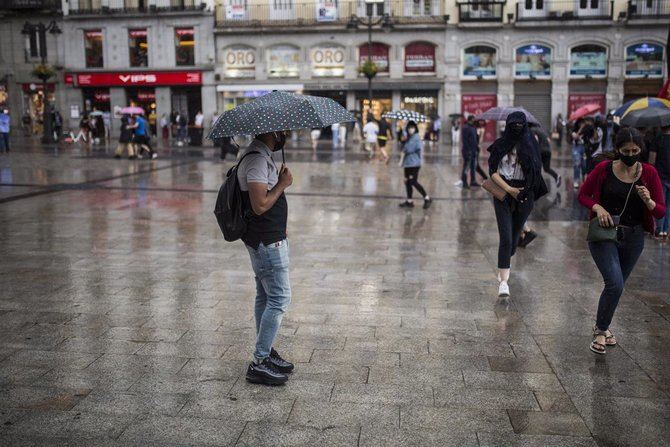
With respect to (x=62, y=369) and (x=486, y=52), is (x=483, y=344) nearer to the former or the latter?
(x=62, y=369)

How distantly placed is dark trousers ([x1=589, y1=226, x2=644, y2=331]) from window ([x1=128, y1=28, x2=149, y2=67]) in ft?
130

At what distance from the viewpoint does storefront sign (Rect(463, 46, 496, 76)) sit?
38438mm

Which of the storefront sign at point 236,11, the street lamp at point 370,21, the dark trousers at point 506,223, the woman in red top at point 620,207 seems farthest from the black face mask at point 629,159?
the storefront sign at point 236,11

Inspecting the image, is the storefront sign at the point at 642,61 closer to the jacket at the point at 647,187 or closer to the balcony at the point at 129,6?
the balcony at the point at 129,6

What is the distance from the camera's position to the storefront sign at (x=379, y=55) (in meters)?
39.1

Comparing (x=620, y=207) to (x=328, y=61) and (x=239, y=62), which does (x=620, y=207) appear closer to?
(x=328, y=61)

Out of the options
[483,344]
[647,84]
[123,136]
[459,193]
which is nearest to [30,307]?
[483,344]

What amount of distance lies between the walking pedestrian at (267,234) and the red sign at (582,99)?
36351 millimetres

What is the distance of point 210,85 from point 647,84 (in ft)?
81.0

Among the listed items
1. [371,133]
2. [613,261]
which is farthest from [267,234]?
[371,133]

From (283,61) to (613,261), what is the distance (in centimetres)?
3664

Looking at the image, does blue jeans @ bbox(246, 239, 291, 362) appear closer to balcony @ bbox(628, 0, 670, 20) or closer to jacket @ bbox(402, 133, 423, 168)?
jacket @ bbox(402, 133, 423, 168)

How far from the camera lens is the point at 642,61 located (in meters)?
37.1

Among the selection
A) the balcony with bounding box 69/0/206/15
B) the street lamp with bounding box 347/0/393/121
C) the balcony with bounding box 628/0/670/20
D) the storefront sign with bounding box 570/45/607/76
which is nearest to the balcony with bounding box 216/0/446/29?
the street lamp with bounding box 347/0/393/121
